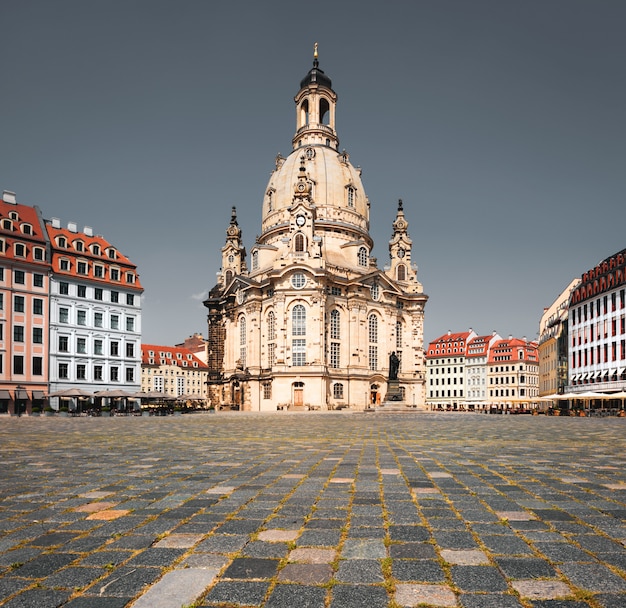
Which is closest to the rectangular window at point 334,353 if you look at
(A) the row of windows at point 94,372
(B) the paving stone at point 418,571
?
(A) the row of windows at point 94,372

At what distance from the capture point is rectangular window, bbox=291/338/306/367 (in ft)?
249

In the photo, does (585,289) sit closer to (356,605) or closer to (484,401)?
(484,401)

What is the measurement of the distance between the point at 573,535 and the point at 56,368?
61.1 meters

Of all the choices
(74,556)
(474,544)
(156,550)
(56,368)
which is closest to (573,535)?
(474,544)

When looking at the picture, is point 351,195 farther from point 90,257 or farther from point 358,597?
point 358,597

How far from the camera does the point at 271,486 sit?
332 inches

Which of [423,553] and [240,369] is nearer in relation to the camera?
[423,553]

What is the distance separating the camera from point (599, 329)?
67812mm

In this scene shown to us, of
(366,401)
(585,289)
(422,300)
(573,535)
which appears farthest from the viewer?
(422,300)

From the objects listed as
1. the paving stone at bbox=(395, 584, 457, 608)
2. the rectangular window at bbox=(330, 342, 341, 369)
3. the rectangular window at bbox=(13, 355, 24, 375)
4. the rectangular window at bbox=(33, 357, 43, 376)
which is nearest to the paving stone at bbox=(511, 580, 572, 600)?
the paving stone at bbox=(395, 584, 457, 608)

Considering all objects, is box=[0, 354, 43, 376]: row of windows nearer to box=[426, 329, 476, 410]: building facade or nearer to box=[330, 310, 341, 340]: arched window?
box=[330, 310, 341, 340]: arched window

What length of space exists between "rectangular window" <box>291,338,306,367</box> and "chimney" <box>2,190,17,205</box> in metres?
36.3

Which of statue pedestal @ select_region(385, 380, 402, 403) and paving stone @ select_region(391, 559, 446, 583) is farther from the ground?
paving stone @ select_region(391, 559, 446, 583)

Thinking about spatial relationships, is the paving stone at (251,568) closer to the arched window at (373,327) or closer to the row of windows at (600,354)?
the row of windows at (600,354)
